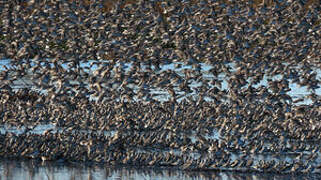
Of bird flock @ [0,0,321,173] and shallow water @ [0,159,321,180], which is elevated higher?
bird flock @ [0,0,321,173]

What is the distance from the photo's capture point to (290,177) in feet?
66.8

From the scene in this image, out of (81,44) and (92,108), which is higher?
(81,44)

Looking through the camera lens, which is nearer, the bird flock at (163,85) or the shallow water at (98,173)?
the shallow water at (98,173)

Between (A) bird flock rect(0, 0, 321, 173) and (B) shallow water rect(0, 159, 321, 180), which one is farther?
(A) bird flock rect(0, 0, 321, 173)

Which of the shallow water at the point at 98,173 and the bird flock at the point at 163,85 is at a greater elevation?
the bird flock at the point at 163,85

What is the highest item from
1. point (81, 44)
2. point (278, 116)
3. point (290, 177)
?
point (81, 44)

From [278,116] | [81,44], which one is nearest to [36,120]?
[81,44]

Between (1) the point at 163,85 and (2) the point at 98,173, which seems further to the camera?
(1) the point at 163,85

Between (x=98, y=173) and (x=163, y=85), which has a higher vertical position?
(x=163, y=85)

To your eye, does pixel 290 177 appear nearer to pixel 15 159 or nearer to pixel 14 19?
pixel 15 159

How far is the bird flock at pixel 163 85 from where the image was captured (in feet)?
72.0

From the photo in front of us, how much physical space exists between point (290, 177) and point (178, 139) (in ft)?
11.5

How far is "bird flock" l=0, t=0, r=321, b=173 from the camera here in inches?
864

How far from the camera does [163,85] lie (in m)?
23.4
